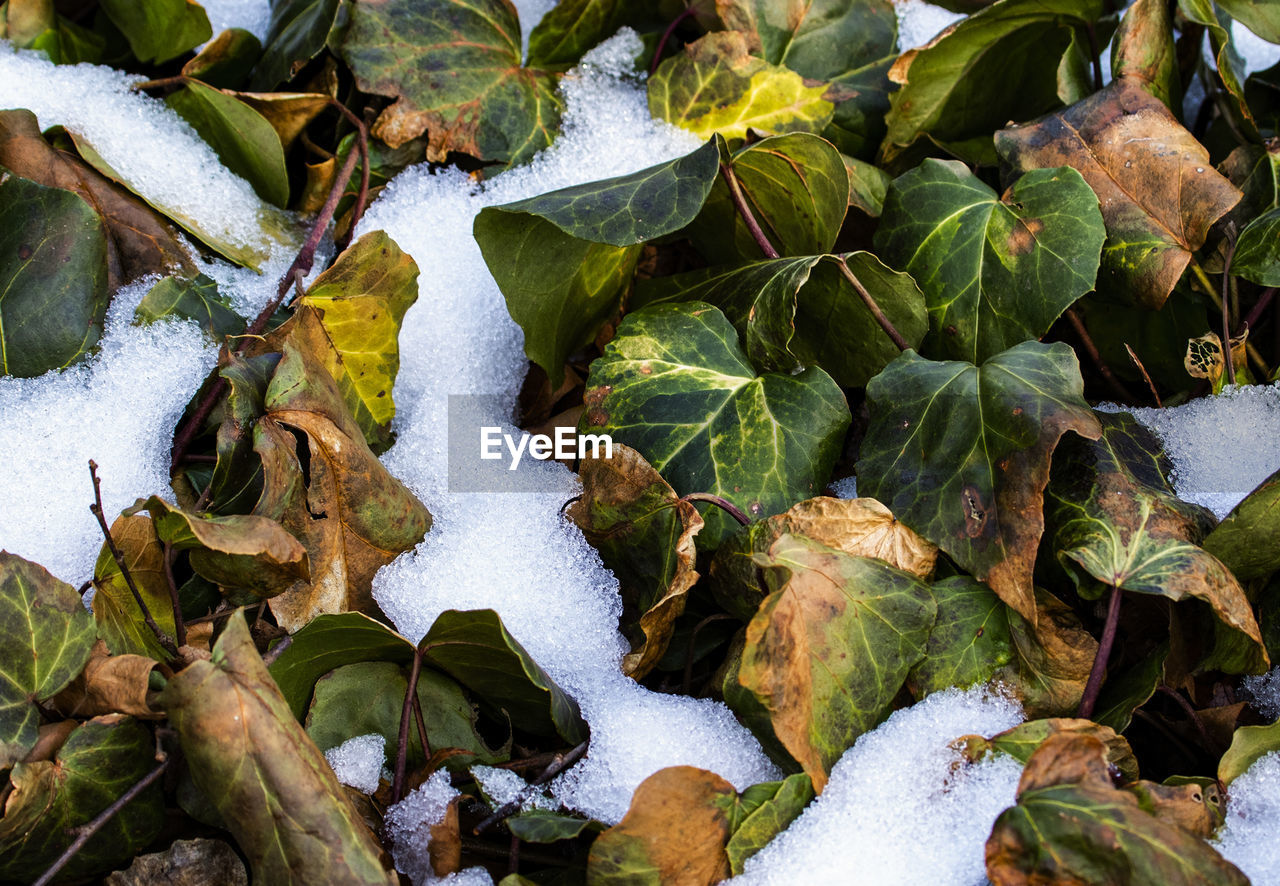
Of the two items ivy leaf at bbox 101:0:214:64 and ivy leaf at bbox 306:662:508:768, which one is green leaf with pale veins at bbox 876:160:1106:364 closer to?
ivy leaf at bbox 306:662:508:768

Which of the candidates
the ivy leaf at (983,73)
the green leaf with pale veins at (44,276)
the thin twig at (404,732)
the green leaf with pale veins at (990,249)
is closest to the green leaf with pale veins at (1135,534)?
the green leaf with pale veins at (990,249)

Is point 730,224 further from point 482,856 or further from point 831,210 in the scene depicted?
point 482,856

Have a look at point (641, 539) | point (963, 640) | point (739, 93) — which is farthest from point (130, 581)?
point (739, 93)

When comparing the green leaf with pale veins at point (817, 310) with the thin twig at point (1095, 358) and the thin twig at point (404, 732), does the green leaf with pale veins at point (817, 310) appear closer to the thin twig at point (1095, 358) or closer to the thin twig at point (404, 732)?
the thin twig at point (1095, 358)

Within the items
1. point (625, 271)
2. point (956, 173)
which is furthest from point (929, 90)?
point (625, 271)

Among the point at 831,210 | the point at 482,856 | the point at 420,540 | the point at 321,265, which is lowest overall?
the point at 482,856

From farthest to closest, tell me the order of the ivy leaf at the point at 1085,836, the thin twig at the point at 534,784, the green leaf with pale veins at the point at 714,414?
the green leaf with pale veins at the point at 714,414 < the thin twig at the point at 534,784 < the ivy leaf at the point at 1085,836
